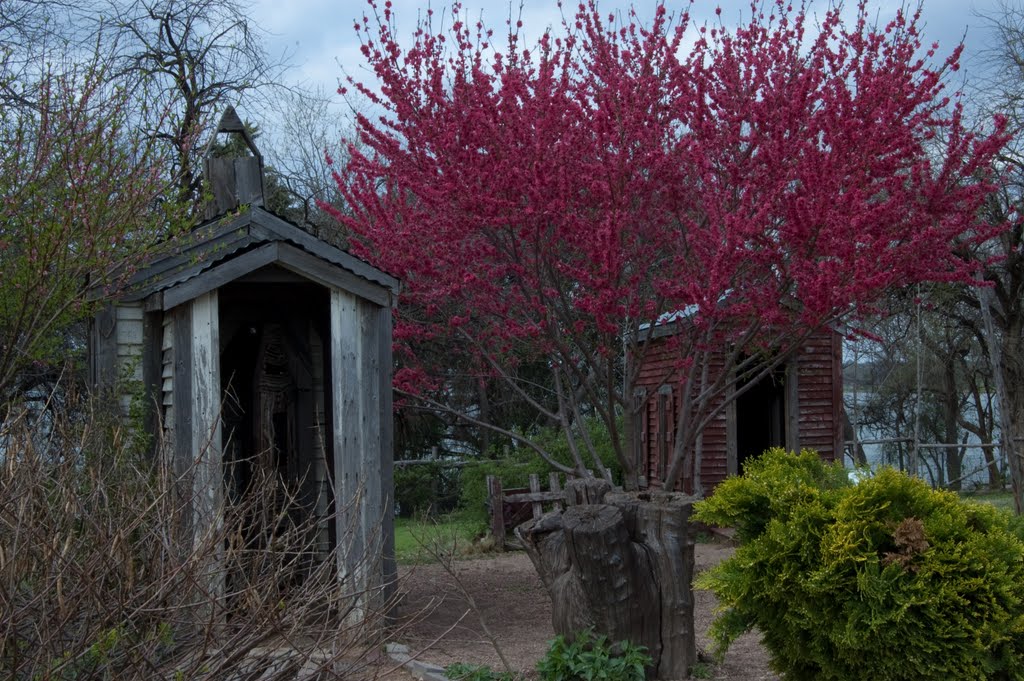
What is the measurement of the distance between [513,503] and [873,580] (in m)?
10.0

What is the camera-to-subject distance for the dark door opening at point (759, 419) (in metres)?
17.0

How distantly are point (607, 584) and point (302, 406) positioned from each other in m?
4.51

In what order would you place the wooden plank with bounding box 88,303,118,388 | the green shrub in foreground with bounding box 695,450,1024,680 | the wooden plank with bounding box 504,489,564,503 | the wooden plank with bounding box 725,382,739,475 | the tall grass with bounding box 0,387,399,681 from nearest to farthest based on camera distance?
the tall grass with bounding box 0,387,399,681 < the green shrub in foreground with bounding box 695,450,1024,680 < the wooden plank with bounding box 88,303,118,388 < the wooden plank with bounding box 504,489,564,503 < the wooden plank with bounding box 725,382,739,475

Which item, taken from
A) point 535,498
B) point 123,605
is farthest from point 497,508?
point 123,605

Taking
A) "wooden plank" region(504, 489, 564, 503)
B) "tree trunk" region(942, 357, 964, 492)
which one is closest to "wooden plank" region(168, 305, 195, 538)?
"wooden plank" region(504, 489, 564, 503)

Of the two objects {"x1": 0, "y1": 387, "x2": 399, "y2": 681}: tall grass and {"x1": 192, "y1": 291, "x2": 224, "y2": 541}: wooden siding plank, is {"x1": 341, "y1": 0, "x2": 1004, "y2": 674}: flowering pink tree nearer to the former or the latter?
{"x1": 192, "y1": 291, "x2": 224, "y2": 541}: wooden siding plank

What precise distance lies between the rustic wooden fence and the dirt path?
2.11 ft

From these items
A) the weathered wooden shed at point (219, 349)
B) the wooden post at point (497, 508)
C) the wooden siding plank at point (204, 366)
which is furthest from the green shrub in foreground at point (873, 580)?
the wooden post at point (497, 508)

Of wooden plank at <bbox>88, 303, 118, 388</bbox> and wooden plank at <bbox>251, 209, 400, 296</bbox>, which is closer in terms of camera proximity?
wooden plank at <bbox>88, 303, 118, 388</bbox>

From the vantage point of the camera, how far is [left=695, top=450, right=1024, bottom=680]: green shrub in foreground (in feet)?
16.5

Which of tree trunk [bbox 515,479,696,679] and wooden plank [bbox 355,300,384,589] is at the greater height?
wooden plank [bbox 355,300,384,589]

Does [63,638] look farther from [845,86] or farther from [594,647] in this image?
[845,86]

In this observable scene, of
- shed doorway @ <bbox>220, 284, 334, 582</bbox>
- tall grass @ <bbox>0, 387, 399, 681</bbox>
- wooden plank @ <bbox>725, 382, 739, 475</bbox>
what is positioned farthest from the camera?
wooden plank @ <bbox>725, 382, 739, 475</bbox>

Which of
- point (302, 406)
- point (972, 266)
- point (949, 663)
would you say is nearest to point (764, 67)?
point (972, 266)
